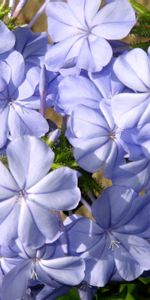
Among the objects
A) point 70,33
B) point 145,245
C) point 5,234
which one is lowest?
point 145,245

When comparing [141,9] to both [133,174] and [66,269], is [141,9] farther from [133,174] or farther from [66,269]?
[66,269]

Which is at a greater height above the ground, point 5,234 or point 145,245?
point 5,234

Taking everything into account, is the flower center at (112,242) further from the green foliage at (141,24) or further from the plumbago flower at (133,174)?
the green foliage at (141,24)

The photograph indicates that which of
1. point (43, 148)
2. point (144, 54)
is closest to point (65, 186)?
point (43, 148)

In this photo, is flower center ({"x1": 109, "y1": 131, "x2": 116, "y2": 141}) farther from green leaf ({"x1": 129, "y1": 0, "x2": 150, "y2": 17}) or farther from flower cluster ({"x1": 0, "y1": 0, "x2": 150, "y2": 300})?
green leaf ({"x1": 129, "y1": 0, "x2": 150, "y2": 17})

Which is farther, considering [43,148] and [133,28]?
[133,28]

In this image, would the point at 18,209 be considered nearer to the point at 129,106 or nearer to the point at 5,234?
the point at 5,234

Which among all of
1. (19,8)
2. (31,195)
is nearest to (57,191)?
(31,195)
